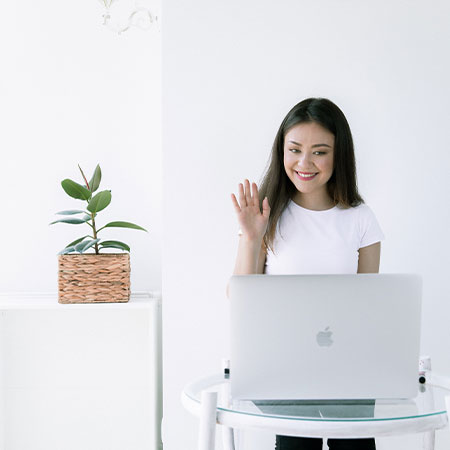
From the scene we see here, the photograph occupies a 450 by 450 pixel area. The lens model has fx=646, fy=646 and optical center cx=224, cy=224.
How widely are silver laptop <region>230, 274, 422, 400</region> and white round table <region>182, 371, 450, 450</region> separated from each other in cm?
3

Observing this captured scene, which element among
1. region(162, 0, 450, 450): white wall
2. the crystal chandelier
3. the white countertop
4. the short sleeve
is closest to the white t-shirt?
the short sleeve

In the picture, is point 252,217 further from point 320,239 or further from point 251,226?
point 320,239

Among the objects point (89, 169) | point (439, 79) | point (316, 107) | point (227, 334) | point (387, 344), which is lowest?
point (227, 334)

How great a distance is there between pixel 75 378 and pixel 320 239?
1240 mm

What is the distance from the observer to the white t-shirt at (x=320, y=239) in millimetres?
1863

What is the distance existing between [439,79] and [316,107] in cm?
59

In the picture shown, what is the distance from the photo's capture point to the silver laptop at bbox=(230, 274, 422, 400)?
1269 millimetres

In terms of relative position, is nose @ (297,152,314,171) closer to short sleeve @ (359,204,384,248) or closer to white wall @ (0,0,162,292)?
short sleeve @ (359,204,384,248)

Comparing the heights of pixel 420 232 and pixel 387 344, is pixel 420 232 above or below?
above

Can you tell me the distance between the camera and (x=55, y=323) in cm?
257

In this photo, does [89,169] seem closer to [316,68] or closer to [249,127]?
[249,127]

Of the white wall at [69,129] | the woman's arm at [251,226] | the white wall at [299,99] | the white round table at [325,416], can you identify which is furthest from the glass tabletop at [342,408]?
the white wall at [69,129]

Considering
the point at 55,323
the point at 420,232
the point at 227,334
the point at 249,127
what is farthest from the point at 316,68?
the point at 55,323

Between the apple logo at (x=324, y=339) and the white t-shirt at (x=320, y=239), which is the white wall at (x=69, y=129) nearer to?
the white t-shirt at (x=320, y=239)
